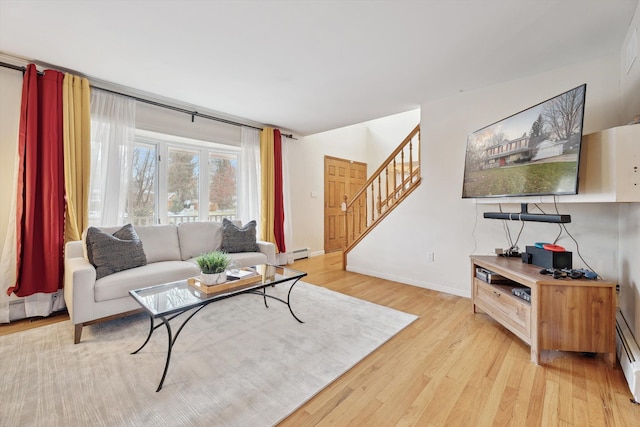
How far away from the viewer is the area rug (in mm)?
1402

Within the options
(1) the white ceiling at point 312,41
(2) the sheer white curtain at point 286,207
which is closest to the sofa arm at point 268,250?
(2) the sheer white curtain at point 286,207

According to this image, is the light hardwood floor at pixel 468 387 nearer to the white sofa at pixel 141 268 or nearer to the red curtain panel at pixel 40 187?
the red curtain panel at pixel 40 187

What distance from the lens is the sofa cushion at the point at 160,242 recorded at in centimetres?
299

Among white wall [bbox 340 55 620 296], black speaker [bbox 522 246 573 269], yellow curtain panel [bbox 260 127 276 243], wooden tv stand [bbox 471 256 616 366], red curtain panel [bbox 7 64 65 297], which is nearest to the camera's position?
wooden tv stand [bbox 471 256 616 366]

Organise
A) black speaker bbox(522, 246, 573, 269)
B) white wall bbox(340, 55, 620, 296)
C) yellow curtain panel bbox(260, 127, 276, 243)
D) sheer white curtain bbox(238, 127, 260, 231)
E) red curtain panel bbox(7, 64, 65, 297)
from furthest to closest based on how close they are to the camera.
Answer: yellow curtain panel bbox(260, 127, 276, 243) < sheer white curtain bbox(238, 127, 260, 231) < red curtain panel bbox(7, 64, 65, 297) < white wall bbox(340, 55, 620, 296) < black speaker bbox(522, 246, 573, 269)

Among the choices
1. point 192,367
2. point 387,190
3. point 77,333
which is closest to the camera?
point 192,367

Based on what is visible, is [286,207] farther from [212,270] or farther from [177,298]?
[177,298]

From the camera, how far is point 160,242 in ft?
10.2

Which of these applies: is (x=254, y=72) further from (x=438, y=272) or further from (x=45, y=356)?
(x=438, y=272)

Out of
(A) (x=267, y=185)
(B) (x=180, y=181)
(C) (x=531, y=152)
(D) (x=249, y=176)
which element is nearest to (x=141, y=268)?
(B) (x=180, y=181)

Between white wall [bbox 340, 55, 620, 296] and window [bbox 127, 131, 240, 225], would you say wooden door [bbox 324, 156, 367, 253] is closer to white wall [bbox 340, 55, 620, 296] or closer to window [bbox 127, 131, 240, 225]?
white wall [bbox 340, 55, 620, 296]

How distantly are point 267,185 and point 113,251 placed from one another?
7.77 ft

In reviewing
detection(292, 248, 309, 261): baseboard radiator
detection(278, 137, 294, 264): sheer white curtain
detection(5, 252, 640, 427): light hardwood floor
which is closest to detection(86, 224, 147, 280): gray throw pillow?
detection(5, 252, 640, 427): light hardwood floor

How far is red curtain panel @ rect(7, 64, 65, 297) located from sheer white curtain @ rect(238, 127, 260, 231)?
2089 millimetres
